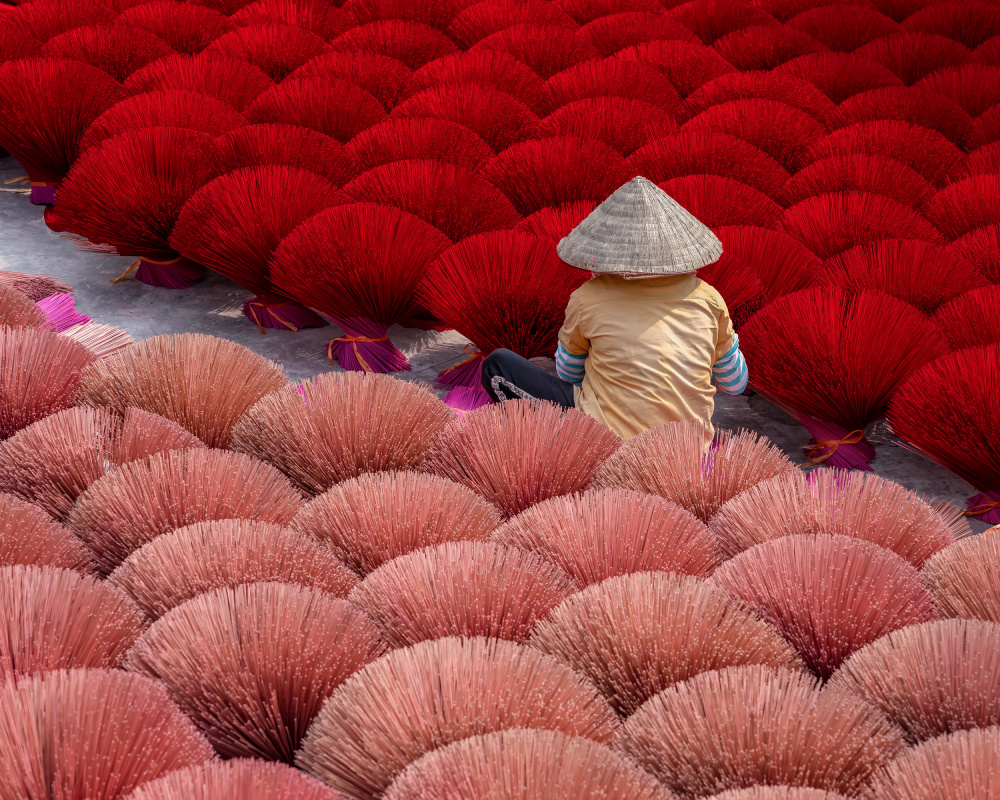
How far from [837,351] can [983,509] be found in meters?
0.35

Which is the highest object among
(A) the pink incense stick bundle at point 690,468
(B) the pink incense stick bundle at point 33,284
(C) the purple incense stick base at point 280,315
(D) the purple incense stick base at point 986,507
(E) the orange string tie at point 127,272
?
(A) the pink incense stick bundle at point 690,468

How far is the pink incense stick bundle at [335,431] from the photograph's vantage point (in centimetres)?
129

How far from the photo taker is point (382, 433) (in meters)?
1.31

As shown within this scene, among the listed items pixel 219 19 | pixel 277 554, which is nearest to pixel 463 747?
pixel 277 554

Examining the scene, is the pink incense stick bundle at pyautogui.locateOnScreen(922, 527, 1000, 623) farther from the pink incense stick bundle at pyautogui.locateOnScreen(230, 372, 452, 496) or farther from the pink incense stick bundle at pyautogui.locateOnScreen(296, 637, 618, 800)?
the pink incense stick bundle at pyautogui.locateOnScreen(230, 372, 452, 496)

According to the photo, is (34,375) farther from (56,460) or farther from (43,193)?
(43,193)

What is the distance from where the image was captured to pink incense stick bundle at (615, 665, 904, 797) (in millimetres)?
777

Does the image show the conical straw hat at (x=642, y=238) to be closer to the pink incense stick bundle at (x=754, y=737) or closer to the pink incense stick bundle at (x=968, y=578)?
the pink incense stick bundle at (x=968, y=578)

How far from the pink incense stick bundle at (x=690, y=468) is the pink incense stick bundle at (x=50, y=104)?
1848 mm

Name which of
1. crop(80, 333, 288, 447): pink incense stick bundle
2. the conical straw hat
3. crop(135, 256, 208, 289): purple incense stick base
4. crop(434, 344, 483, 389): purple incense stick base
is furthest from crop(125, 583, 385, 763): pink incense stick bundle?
crop(135, 256, 208, 289): purple incense stick base

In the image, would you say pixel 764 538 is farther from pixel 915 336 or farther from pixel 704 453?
pixel 915 336

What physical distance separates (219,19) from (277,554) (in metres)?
2.47

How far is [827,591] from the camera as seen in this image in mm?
992

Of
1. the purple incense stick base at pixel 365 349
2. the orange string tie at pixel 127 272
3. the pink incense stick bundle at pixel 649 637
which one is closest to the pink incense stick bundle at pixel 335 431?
the pink incense stick bundle at pixel 649 637
